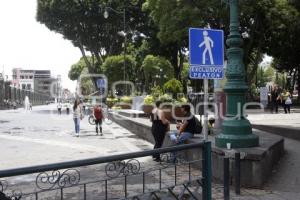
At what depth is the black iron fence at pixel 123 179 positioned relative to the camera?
401cm

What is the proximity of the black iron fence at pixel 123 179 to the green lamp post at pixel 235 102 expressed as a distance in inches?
150

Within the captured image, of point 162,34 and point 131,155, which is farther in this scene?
point 162,34

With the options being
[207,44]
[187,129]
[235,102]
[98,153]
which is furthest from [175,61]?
[207,44]

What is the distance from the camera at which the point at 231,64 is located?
9172 millimetres

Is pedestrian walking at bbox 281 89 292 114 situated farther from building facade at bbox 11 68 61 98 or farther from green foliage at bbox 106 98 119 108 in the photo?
A: building facade at bbox 11 68 61 98

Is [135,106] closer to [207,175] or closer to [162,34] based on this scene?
[162,34]

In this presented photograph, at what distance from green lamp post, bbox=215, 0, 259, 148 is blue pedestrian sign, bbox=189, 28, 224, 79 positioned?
77.2 inches

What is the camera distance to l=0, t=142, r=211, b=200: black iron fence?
13.2ft

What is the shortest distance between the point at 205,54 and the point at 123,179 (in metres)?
3.09

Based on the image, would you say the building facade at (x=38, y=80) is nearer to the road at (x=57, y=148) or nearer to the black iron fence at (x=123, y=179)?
the road at (x=57, y=148)

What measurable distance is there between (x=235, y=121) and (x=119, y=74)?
44.4m

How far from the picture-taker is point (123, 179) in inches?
179

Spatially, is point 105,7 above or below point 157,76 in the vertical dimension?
above

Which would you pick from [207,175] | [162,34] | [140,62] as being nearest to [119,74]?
[140,62]
